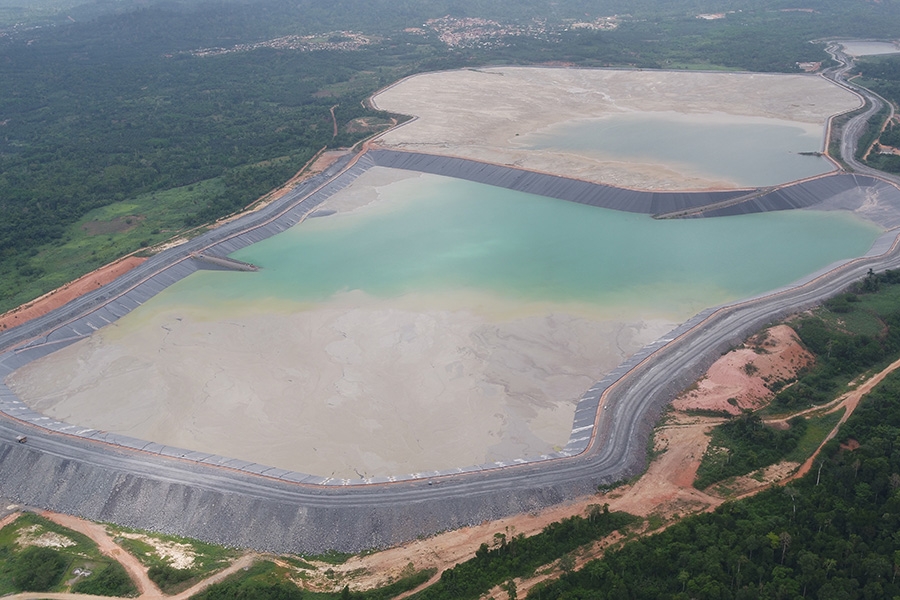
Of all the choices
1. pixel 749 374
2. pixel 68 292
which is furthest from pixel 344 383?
pixel 68 292

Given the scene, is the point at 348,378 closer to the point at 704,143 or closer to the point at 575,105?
the point at 704,143

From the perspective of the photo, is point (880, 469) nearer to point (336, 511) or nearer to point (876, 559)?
point (876, 559)

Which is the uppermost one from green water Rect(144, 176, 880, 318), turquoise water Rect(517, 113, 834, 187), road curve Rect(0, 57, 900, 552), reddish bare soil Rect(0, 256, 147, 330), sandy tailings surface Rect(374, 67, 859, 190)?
sandy tailings surface Rect(374, 67, 859, 190)

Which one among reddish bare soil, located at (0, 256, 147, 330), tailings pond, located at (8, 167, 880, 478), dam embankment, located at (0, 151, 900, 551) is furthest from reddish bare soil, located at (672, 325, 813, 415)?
reddish bare soil, located at (0, 256, 147, 330)

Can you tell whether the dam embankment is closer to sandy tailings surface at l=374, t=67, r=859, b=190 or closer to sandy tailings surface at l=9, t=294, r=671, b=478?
sandy tailings surface at l=9, t=294, r=671, b=478

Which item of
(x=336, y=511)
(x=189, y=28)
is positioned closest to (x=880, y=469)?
(x=336, y=511)
